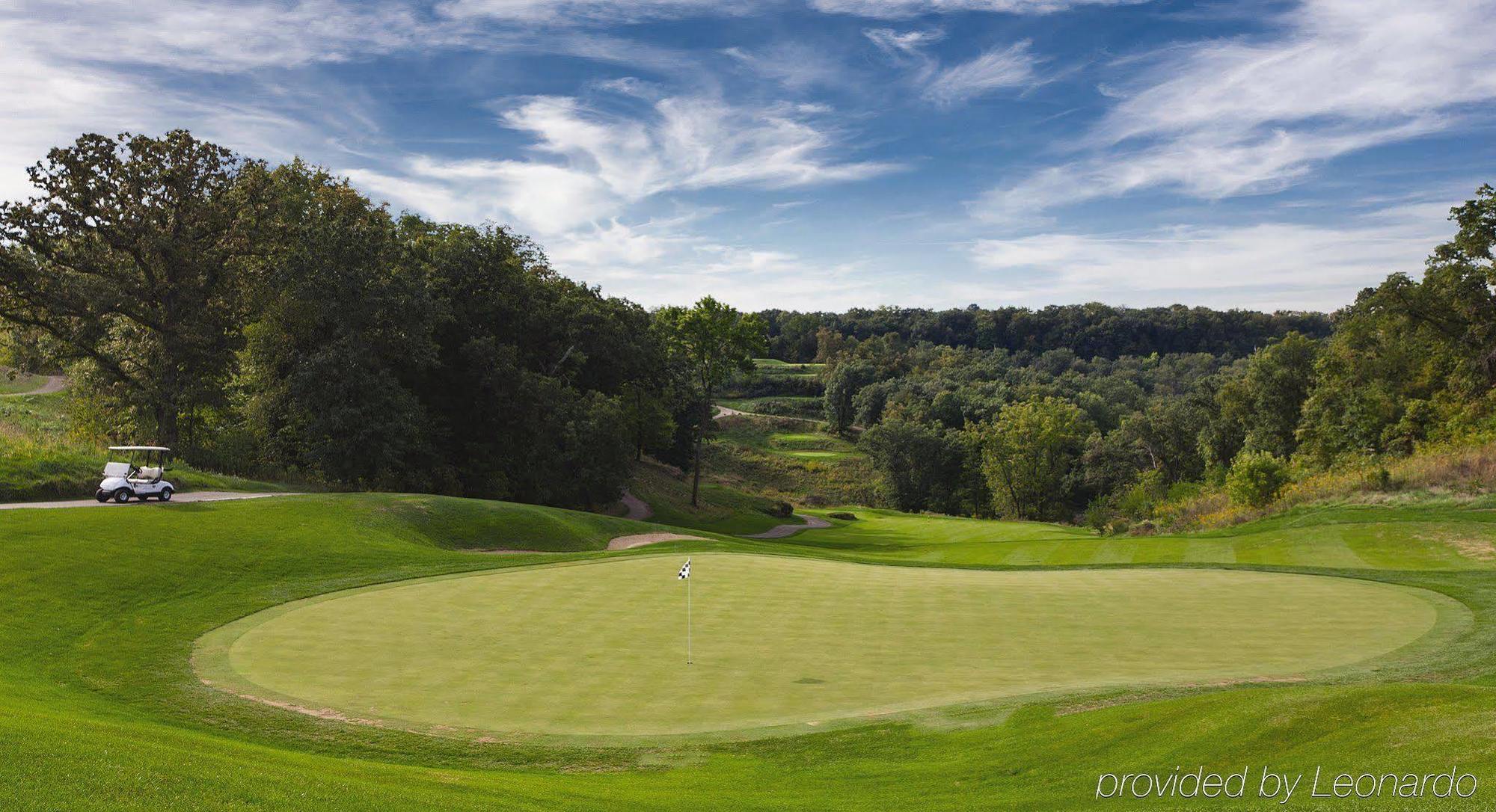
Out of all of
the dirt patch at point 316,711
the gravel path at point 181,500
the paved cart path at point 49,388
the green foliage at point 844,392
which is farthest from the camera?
the green foliage at point 844,392

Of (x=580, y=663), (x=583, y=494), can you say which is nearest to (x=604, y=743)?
(x=580, y=663)

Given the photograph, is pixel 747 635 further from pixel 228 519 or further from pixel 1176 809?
pixel 228 519

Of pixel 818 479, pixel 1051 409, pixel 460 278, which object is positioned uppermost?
pixel 460 278

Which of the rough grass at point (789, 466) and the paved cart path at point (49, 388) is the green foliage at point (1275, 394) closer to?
the rough grass at point (789, 466)

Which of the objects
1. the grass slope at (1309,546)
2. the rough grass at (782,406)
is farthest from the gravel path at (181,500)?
the rough grass at (782,406)

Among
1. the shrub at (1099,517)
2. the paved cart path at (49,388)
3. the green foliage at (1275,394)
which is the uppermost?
the green foliage at (1275,394)

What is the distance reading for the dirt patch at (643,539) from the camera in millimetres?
26719

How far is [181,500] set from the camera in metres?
22.7

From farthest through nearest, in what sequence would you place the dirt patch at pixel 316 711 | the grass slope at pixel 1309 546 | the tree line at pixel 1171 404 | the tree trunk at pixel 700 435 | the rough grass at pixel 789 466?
the rough grass at pixel 789 466
the tree trunk at pixel 700 435
the tree line at pixel 1171 404
the grass slope at pixel 1309 546
the dirt patch at pixel 316 711

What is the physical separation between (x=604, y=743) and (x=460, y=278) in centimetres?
4039

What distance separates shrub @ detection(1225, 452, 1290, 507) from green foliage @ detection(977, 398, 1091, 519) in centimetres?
4475

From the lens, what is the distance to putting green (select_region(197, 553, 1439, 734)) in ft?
34.5

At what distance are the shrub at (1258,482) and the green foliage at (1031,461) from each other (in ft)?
147

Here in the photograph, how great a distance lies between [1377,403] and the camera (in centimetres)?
4550
